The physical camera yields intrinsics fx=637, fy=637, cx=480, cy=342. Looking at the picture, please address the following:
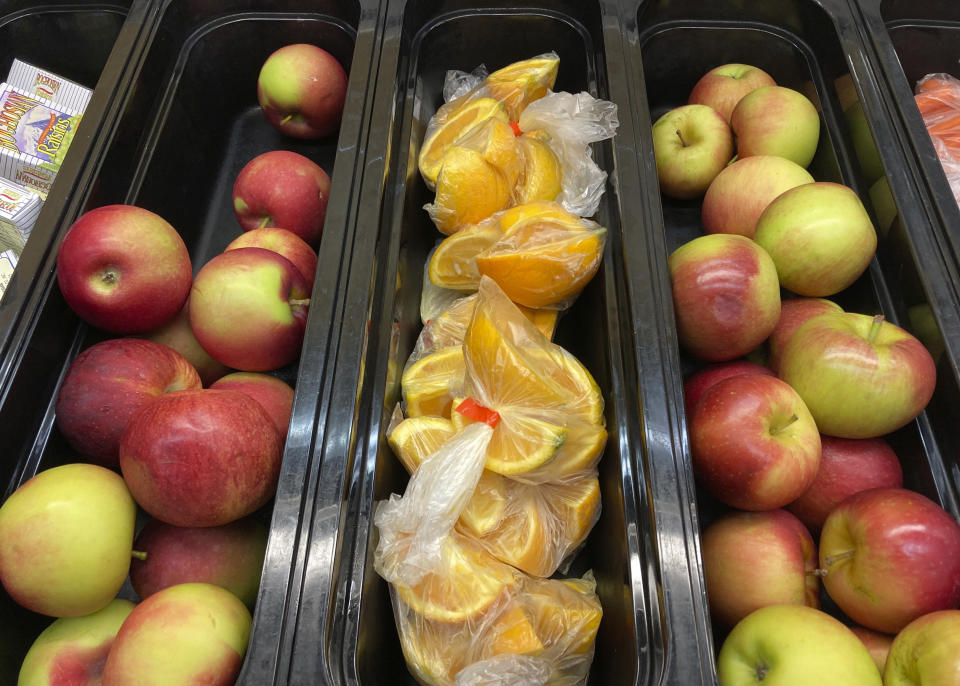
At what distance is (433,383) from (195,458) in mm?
376

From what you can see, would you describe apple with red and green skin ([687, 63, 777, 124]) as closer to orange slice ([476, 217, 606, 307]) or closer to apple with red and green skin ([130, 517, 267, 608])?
orange slice ([476, 217, 606, 307])

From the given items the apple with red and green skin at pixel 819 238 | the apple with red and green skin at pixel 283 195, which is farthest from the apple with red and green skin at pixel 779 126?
the apple with red and green skin at pixel 283 195

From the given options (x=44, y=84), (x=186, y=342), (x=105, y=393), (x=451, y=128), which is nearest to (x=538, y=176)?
(x=451, y=128)

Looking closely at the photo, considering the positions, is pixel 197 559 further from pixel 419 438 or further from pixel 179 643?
pixel 419 438

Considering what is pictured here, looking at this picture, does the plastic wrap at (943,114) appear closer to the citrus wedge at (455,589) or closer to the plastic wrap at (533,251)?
the plastic wrap at (533,251)

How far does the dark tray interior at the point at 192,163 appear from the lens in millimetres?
1036

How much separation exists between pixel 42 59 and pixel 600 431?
1831 mm

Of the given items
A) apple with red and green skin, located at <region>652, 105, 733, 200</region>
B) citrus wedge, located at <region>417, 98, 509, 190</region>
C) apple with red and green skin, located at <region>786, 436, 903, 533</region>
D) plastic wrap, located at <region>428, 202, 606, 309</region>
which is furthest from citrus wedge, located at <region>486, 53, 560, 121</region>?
apple with red and green skin, located at <region>786, 436, 903, 533</region>

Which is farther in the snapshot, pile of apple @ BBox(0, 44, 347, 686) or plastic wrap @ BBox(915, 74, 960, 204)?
plastic wrap @ BBox(915, 74, 960, 204)

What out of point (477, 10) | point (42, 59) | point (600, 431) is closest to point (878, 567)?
point (600, 431)

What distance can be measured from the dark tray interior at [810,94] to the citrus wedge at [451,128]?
1.09 ft

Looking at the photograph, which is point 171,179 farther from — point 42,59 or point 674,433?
point 674,433

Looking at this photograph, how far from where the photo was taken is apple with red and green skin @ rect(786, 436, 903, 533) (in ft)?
3.51

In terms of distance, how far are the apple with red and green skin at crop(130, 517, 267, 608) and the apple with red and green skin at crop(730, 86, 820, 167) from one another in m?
1.33
